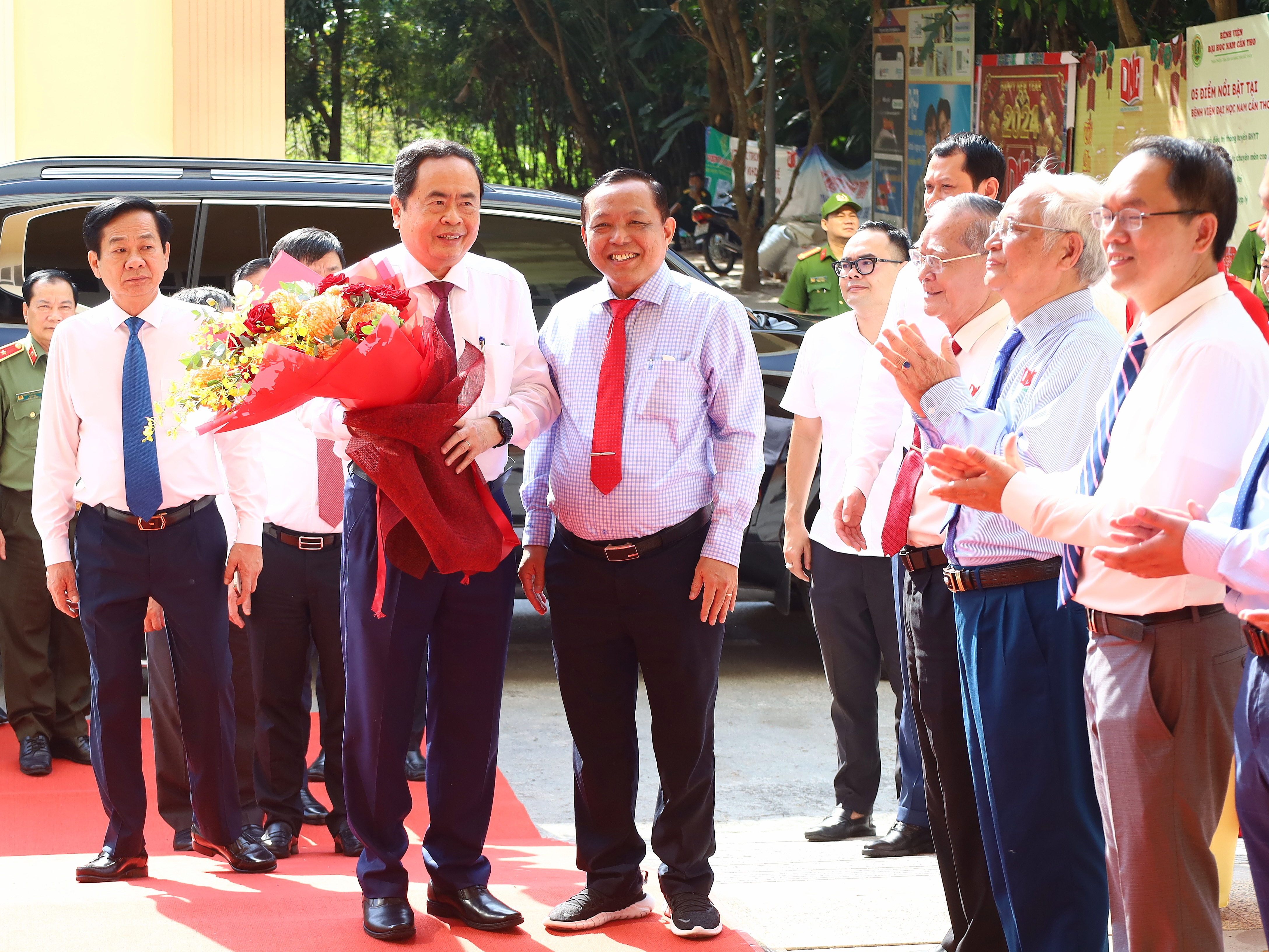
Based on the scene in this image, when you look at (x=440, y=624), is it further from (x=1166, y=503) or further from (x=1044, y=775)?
(x=1166, y=503)

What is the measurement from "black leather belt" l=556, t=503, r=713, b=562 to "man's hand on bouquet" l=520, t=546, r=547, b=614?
0.15 meters

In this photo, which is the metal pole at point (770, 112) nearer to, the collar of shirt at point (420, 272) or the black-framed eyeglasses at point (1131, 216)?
the collar of shirt at point (420, 272)

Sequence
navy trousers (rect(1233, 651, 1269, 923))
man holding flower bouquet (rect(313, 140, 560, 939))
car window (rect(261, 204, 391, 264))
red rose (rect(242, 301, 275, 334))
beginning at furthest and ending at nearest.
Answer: car window (rect(261, 204, 391, 264)) < man holding flower bouquet (rect(313, 140, 560, 939)) < red rose (rect(242, 301, 275, 334)) < navy trousers (rect(1233, 651, 1269, 923))

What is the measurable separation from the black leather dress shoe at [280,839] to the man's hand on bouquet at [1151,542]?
3.13m

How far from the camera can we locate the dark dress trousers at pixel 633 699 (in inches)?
136

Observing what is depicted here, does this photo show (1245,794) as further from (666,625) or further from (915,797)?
(915,797)

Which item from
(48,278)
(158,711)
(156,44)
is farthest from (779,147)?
(158,711)

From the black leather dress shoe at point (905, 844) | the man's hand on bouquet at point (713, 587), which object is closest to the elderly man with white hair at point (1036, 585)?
the man's hand on bouquet at point (713, 587)

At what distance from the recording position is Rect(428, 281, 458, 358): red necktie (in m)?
3.48

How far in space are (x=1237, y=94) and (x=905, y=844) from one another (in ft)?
21.9

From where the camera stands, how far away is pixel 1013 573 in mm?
2859

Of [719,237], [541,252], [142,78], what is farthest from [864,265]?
[719,237]

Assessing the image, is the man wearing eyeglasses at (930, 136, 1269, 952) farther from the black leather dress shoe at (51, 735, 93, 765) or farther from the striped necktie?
the black leather dress shoe at (51, 735, 93, 765)

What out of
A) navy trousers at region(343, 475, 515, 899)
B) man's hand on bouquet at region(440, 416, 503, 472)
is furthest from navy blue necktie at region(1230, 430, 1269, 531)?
navy trousers at region(343, 475, 515, 899)
